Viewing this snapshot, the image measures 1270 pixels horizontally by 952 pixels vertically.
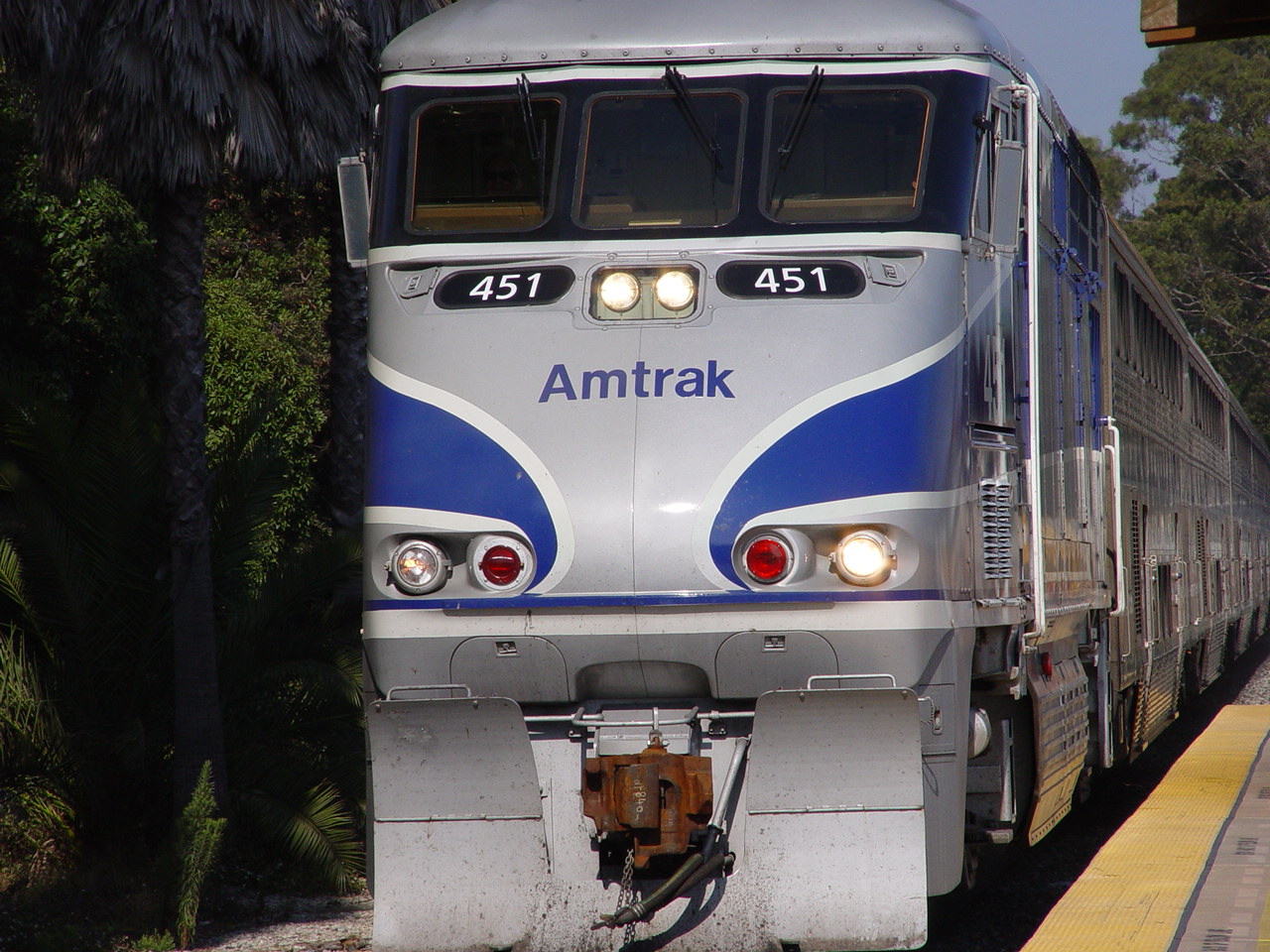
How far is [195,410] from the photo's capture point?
→ 10188mm

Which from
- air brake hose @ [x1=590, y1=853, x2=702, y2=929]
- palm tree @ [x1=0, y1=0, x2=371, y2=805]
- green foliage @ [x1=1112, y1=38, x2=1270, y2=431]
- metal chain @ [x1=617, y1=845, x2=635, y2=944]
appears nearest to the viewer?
air brake hose @ [x1=590, y1=853, x2=702, y2=929]

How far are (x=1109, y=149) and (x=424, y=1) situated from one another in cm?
5029

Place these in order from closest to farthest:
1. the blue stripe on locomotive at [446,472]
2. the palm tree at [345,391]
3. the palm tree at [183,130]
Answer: the blue stripe on locomotive at [446,472]
the palm tree at [183,130]
the palm tree at [345,391]

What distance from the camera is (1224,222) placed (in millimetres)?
46969

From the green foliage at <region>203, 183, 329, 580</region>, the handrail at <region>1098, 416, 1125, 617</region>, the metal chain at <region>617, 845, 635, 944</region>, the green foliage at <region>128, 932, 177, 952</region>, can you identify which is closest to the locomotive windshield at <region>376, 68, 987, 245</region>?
the metal chain at <region>617, 845, 635, 944</region>

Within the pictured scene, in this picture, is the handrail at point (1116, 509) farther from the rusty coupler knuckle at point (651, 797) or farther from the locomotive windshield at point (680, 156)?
the rusty coupler knuckle at point (651, 797)

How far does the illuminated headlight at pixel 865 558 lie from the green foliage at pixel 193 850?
4002mm

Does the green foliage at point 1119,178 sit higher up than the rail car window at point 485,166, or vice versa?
the green foliage at point 1119,178

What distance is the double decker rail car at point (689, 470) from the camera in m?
5.54

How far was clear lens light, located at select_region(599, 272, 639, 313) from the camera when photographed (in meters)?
5.90

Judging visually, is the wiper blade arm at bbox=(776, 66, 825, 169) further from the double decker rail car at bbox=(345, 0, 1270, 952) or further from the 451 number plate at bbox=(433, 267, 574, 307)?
the 451 number plate at bbox=(433, 267, 574, 307)

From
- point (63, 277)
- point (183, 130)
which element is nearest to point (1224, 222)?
point (63, 277)

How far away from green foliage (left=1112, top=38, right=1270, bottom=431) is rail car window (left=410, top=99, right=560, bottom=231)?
44.4 metres

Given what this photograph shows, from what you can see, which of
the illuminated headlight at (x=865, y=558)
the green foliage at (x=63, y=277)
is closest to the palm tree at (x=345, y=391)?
the green foliage at (x=63, y=277)
